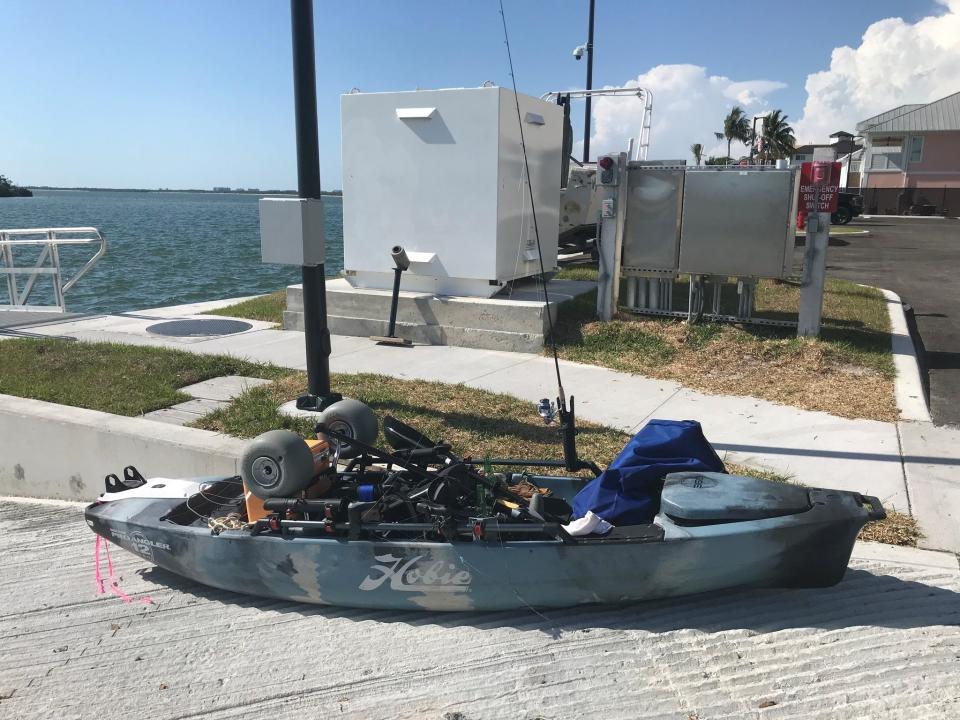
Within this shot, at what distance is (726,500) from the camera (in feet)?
11.8

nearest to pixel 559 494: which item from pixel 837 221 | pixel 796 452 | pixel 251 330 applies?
pixel 796 452

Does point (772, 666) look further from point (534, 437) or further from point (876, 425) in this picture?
point (876, 425)

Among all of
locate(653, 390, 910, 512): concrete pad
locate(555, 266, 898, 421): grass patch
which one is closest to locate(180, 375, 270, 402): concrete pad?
locate(555, 266, 898, 421): grass patch

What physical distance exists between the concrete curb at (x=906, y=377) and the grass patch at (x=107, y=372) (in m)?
5.74

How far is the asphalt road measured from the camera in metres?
7.85

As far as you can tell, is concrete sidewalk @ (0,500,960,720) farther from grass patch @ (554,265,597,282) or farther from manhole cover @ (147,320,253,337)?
grass patch @ (554,265,597,282)

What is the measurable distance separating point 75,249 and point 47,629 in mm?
42576

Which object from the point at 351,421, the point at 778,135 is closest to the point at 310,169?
the point at 351,421

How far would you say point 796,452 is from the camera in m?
5.63

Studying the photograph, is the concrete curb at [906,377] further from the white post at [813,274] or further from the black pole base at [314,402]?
the black pole base at [314,402]

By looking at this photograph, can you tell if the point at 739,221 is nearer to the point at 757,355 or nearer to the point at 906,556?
the point at 757,355

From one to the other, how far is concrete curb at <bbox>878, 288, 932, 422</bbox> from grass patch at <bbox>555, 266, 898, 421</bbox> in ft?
0.27

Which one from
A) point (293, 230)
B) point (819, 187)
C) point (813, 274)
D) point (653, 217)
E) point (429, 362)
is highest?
point (819, 187)

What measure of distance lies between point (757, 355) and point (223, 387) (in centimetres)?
537
